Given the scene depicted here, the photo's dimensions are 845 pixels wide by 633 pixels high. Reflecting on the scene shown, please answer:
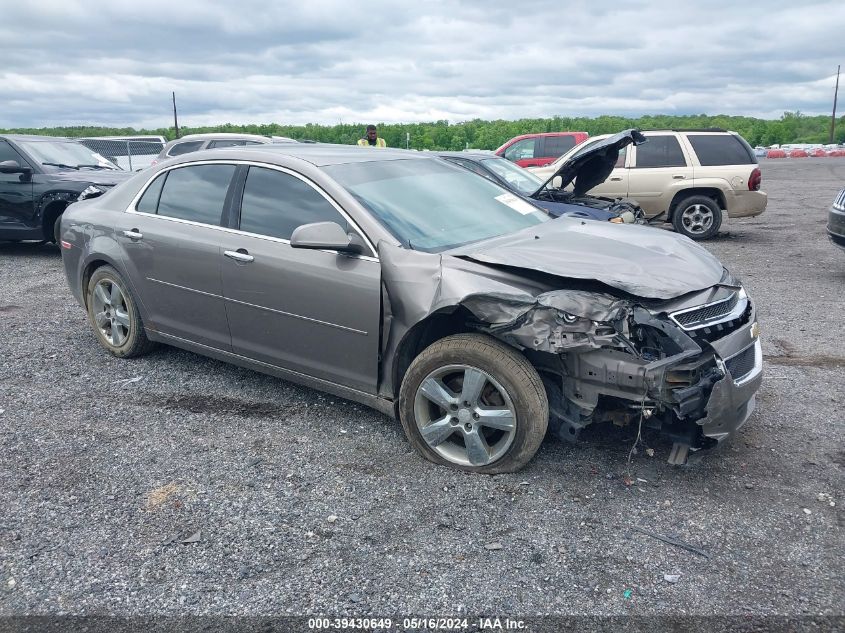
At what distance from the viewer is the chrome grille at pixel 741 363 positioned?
351cm

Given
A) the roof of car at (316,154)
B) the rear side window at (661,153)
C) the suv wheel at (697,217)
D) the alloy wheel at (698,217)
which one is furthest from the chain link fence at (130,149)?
the roof of car at (316,154)


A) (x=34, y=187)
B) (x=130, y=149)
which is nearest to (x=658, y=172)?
(x=34, y=187)

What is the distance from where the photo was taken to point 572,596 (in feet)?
9.23

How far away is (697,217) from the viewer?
39.1 feet

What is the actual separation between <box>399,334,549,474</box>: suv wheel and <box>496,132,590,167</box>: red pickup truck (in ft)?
43.1

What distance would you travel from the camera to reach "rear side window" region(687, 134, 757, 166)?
11727 millimetres

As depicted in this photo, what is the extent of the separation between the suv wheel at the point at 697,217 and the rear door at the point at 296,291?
355 inches

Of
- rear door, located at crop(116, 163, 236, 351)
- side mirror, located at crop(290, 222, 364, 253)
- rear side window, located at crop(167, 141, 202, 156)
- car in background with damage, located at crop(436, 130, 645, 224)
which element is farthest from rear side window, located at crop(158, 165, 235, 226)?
rear side window, located at crop(167, 141, 202, 156)

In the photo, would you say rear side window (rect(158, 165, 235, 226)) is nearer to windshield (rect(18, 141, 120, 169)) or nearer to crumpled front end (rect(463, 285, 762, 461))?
crumpled front end (rect(463, 285, 762, 461))

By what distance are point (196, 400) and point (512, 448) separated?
2353mm

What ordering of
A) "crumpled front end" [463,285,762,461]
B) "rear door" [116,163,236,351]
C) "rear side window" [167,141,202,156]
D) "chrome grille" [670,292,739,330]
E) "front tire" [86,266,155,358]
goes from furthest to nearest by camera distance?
1. "rear side window" [167,141,202,156]
2. "front tire" [86,266,155,358]
3. "rear door" [116,163,236,351]
4. "chrome grille" [670,292,739,330]
5. "crumpled front end" [463,285,762,461]

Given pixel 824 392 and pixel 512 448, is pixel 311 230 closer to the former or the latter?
pixel 512 448

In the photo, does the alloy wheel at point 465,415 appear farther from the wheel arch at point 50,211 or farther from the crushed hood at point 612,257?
the wheel arch at point 50,211

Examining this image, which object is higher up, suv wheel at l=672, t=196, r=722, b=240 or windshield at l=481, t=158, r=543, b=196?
windshield at l=481, t=158, r=543, b=196
